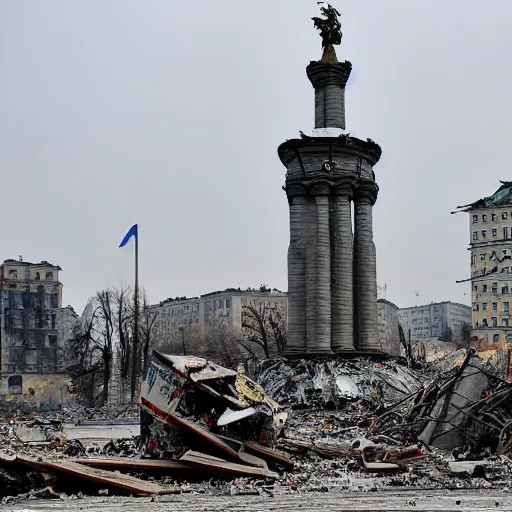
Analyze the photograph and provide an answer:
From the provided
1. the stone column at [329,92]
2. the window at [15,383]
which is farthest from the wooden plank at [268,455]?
the window at [15,383]

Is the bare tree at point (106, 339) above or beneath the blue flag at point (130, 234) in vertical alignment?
beneath

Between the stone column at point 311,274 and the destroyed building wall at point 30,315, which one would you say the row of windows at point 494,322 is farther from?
the stone column at point 311,274

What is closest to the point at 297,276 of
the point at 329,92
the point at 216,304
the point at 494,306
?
the point at 329,92

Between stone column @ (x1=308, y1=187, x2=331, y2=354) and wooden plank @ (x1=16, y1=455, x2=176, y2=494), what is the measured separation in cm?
2076

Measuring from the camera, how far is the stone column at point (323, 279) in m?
32.5

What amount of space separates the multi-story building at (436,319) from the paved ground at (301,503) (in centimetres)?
12113

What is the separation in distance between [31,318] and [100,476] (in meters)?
71.9

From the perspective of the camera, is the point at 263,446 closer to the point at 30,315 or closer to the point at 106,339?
the point at 106,339

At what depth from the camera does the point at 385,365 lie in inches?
1260

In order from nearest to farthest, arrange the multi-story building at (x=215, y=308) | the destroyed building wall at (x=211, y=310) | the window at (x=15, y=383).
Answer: the window at (x=15, y=383)
the destroyed building wall at (x=211, y=310)
the multi-story building at (x=215, y=308)

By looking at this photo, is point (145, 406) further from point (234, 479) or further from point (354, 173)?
point (354, 173)

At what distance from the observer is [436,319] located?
137125 millimetres

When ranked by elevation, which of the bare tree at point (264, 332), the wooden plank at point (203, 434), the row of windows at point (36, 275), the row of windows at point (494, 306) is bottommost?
the wooden plank at point (203, 434)

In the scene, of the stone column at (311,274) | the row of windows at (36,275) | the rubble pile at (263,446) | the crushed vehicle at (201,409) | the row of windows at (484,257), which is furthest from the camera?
the row of windows at (36,275)
